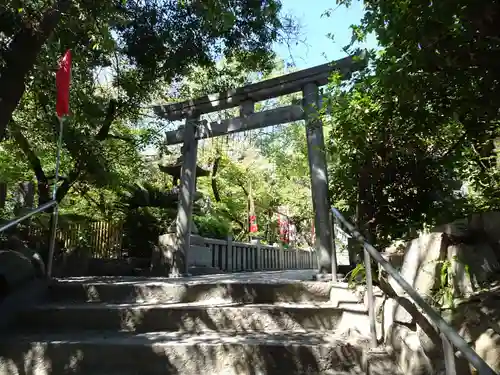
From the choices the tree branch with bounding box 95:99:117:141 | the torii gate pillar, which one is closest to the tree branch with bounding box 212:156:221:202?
the tree branch with bounding box 95:99:117:141

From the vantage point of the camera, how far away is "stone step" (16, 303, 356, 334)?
305 centimetres

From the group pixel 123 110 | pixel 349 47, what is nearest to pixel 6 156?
pixel 123 110

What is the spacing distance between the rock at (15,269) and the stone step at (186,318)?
1.19 ft

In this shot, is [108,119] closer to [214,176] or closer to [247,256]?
[247,256]

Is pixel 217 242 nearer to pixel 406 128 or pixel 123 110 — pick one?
pixel 123 110

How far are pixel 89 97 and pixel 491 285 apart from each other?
7002mm

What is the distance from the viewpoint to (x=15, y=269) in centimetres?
355

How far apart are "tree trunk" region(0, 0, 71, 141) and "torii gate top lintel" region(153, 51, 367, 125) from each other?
9.15 feet

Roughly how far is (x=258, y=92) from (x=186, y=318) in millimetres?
3940

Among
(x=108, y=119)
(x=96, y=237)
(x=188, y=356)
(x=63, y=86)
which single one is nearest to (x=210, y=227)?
(x=96, y=237)

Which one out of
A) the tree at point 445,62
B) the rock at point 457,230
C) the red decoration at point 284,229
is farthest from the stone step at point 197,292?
the red decoration at point 284,229

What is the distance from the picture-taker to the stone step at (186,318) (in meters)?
3.05

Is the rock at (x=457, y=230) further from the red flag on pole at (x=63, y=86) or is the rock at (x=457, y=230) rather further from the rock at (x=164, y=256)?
the rock at (x=164, y=256)

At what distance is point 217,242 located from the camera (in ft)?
26.1
